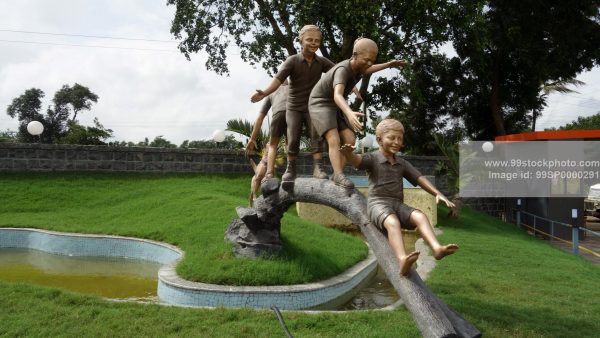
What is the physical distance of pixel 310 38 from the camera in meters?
5.08

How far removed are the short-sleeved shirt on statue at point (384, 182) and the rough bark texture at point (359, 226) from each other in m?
0.28

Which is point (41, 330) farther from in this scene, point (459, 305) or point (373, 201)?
Result: point (459, 305)

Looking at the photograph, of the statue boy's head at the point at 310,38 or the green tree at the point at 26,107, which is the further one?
the green tree at the point at 26,107

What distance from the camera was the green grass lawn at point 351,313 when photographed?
4477 mm

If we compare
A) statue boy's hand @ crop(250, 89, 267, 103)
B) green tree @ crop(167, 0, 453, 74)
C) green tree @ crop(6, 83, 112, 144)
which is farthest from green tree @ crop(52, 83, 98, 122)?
statue boy's hand @ crop(250, 89, 267, 103)

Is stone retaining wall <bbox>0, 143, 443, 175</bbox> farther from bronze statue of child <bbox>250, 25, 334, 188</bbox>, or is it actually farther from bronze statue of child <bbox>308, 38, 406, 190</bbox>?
bronze statue of child <bbox>308, 38, 406, 190</bbox>

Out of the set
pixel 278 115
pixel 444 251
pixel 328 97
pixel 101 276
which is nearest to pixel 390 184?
pixel 444 251

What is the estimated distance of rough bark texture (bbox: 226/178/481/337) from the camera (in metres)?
3.60

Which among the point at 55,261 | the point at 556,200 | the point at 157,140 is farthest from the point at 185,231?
the point at 157,140

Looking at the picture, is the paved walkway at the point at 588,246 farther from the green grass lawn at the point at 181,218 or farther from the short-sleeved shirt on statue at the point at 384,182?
the short-sleeved shirt on statue at the point at 384,182

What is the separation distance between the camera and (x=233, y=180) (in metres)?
14.2

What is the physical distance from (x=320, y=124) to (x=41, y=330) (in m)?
3.16

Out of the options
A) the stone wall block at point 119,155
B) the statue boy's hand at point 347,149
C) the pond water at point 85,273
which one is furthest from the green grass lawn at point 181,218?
the statue boy's hand at point 347,149

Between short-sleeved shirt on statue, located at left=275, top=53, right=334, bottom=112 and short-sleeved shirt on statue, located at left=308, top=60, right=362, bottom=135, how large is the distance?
1.37 feet
